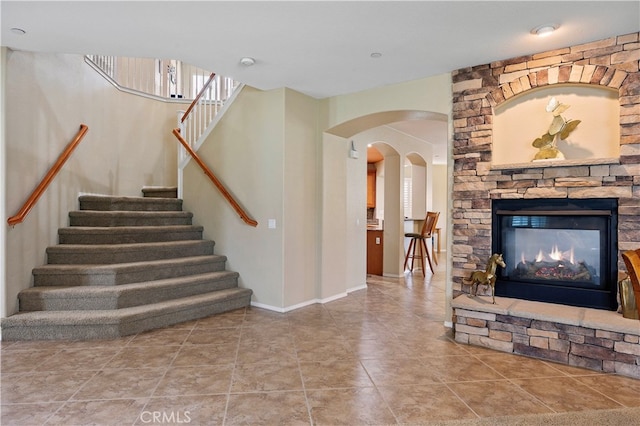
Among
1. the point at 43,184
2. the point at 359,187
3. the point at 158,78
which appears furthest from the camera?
the point at 158,78

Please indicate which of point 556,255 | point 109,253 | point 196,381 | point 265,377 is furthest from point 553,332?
point 109,253

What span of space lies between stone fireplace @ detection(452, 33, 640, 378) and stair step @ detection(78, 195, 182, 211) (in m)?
3.90

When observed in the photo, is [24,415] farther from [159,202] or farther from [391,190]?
[391,190]

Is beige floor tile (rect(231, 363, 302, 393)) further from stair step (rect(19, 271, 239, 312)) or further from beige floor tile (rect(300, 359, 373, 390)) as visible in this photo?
stair step (rect(19, 271, 239, 312))

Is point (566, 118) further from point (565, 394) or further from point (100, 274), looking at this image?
point (100, 274)

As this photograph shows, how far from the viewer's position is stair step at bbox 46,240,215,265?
400cm

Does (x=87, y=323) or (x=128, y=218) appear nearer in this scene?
(x=87, y=323)

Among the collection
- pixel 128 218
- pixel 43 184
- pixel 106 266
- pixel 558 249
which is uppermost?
pixel 43 184

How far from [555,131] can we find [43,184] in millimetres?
4818

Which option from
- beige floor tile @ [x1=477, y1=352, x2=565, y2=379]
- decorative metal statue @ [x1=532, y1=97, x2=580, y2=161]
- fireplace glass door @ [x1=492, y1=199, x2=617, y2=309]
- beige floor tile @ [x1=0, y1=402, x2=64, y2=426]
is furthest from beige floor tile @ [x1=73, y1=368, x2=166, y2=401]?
decorative metal statue @ [x1=532, y1=97, x2=580, y2=161]

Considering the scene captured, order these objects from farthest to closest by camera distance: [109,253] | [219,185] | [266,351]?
1. [219,185]
2. [109,253]
3. [266,351]

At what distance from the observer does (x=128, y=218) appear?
480 centimetres

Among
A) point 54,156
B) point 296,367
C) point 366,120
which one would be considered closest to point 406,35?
point 366,120

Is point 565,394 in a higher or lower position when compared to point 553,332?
lower
